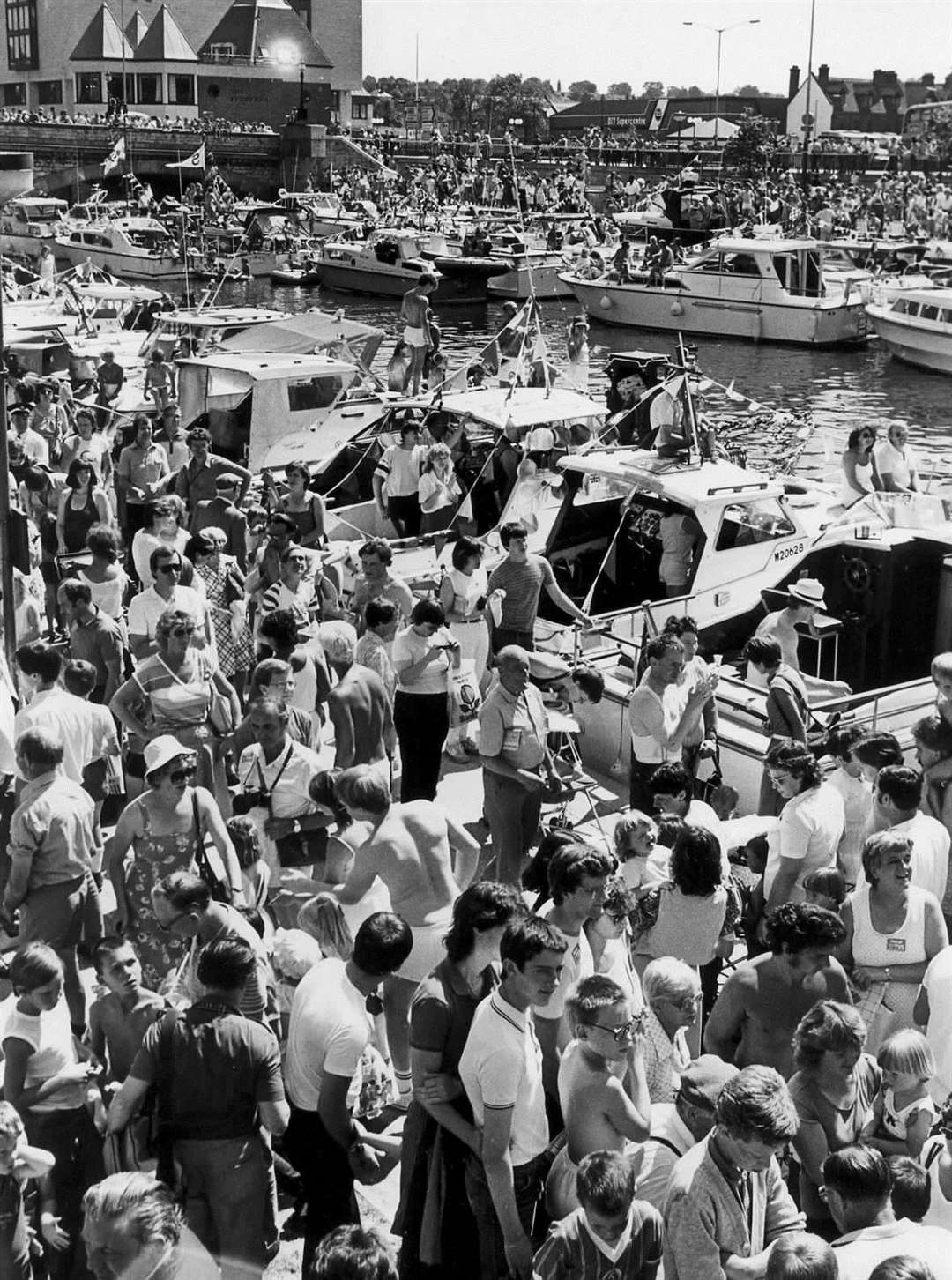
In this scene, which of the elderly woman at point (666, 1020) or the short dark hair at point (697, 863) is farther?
the short dark hair at point (697, 863)

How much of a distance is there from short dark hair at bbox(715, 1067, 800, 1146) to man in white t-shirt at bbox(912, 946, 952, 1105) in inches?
43.1

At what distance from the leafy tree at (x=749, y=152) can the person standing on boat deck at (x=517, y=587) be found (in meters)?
72.8

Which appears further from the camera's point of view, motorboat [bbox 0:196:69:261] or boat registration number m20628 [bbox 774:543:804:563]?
motorboat [bbox 0:196:69:261]

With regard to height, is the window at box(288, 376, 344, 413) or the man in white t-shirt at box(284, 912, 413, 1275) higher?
the window at box(288, 376, 344, 413)

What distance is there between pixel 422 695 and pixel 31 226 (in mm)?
46919

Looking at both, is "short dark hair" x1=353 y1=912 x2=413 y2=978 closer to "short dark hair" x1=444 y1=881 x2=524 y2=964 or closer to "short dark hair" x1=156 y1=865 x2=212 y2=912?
"short dark hair" x1=444 y1=881 x2=524 y2=964

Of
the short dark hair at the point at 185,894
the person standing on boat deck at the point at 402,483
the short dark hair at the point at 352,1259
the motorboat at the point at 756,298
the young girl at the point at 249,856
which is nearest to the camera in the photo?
the short dark hair at the point at 352,1259

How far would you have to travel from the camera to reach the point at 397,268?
47.9m

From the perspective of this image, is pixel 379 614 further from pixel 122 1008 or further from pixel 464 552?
pixel 122 1008

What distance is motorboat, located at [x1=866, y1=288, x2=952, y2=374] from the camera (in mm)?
35625

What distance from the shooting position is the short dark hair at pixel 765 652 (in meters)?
7.71

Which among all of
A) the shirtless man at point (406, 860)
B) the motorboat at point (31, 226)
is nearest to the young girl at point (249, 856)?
the shirtless man at point (406, 860)

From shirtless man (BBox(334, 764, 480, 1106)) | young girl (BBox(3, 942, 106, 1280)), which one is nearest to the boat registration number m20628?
shirtless man (BBox(334, 764, 480, 1106))

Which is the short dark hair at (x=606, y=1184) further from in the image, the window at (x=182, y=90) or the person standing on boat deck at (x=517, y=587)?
the window at (x=182, y=90)
